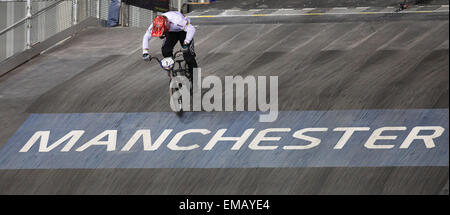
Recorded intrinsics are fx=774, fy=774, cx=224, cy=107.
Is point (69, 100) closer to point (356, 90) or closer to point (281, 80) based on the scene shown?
point (281, 80)

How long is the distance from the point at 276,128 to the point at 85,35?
330 inches

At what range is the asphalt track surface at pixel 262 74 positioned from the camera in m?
11.9

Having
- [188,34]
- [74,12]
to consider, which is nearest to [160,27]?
[188,34]

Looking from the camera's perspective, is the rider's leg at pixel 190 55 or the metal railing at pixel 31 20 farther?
the metal railing at pixel 31 20

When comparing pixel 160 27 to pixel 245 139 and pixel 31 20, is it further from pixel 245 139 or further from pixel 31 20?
pixel 31 20

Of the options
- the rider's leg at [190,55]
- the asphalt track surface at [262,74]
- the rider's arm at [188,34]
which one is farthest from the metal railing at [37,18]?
the rider's arm at [188,34]

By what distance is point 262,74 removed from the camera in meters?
15.6

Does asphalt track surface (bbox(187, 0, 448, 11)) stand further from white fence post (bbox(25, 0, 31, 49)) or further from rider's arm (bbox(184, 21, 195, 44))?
rider's arm (bbox(184, 21, 195, 44))

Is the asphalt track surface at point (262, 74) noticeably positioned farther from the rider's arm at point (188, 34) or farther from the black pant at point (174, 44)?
the rider's arm at point (188, 34)

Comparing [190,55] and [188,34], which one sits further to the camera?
[190,55]

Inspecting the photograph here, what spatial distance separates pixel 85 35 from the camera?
20.0 m

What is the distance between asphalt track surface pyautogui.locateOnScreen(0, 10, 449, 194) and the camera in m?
11.9

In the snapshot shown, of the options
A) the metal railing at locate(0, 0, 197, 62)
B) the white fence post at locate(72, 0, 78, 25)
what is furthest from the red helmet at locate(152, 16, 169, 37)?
the white fence post at locate(72, 0, 78, 25)
